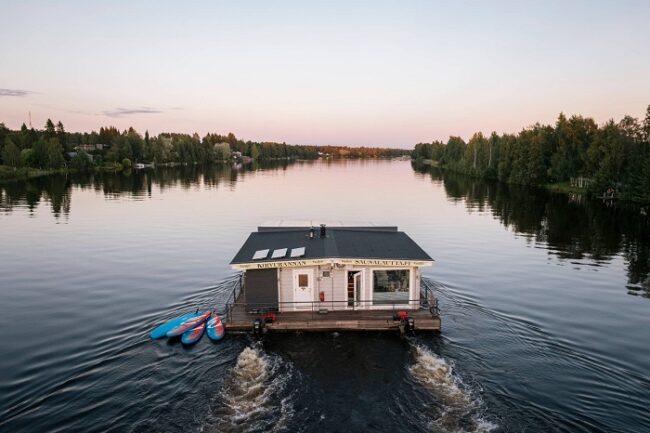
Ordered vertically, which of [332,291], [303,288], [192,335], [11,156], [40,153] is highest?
[40,153]

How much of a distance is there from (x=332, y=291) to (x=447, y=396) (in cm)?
1041

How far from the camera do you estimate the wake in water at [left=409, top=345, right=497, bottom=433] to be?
722 inches

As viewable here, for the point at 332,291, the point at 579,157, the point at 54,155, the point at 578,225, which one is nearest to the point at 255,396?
the point at 332,291

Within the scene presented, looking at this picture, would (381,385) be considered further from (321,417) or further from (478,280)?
(478,280)

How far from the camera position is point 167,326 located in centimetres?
2822

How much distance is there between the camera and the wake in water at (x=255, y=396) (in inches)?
723

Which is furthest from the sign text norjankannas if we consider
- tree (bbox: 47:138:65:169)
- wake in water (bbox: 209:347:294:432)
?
tree (bbox: 47:138:65:169)

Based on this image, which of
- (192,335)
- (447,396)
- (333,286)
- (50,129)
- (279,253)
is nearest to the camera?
(447,396)

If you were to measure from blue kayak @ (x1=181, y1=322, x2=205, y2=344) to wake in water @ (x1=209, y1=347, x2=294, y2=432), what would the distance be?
12.3 feet

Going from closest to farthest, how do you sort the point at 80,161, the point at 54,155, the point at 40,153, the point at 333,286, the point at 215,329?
the point at 215,329
the point at 333,286
the point at 40,153
the point at 54,155
the point at 80,161

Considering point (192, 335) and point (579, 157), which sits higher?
point (579, 157)

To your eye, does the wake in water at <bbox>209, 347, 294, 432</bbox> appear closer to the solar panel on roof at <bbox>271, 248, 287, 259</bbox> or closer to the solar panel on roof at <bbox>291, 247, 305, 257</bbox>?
the solar panel on roof at <bbox>271, 248, 287, 259</bbox>

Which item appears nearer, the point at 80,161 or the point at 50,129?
the point at 80,161

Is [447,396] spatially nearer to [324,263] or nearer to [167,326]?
[324,263]
